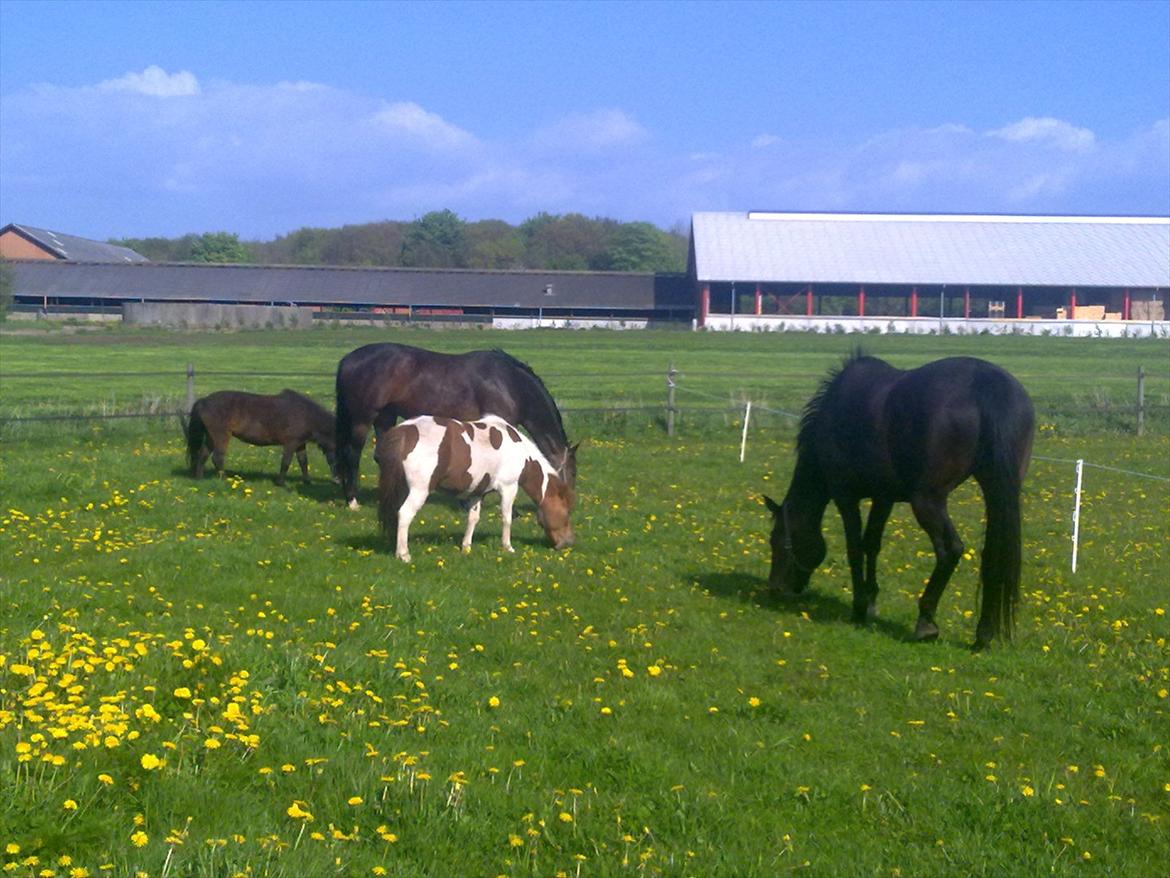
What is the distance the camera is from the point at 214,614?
8.53 metres

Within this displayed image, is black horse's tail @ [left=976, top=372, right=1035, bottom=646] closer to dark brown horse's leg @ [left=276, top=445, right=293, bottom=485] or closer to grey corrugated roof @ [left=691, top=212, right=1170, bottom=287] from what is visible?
dark brown horse's leg @ [left=276, top=445, right=293, bottom=485]

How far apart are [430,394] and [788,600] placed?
18.9 ft

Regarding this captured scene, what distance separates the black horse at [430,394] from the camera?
47.7 ft

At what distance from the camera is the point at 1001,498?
27.8 ft

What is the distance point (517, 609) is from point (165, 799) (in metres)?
4.54

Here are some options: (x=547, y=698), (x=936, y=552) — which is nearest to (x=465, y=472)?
(x=936, y=552)

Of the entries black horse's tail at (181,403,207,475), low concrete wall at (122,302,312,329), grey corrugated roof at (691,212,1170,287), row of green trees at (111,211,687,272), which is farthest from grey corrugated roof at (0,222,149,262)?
black horse's tail at (181,403,207,475)

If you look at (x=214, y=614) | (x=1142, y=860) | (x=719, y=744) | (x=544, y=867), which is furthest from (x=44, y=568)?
(x=1142, y=860)

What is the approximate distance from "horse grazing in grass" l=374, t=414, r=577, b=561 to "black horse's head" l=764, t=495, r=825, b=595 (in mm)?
2584

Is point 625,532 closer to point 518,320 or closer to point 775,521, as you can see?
point 775,521

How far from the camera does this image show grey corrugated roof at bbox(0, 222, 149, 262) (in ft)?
293

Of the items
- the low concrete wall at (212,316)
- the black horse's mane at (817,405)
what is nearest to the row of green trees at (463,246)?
the low concrete wall at (212,316)

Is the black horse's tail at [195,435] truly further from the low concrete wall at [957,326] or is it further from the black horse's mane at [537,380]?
the low concrete wall at [957,326]

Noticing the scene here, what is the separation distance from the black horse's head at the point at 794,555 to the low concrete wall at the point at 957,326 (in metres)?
55.1
